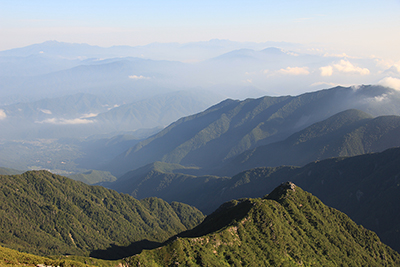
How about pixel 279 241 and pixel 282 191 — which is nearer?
pixel 279 241

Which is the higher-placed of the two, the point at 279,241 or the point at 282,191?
the point at 282,191

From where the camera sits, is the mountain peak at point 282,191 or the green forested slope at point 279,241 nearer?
the green forested slope at point 279,241

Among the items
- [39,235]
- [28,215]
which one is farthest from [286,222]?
[28,215]

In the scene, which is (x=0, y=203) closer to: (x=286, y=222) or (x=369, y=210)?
(x=286, y=222)

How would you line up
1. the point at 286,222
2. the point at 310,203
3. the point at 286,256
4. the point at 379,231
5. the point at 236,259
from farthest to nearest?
1. the point at 379,231
2. the point at 310,203
3. the point at 286,222
4. the point at 286,256
5. the point at 236,259

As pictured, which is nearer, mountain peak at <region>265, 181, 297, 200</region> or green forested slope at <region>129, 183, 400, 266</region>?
green forested slope at <region>129, 183, 400, 266</region>

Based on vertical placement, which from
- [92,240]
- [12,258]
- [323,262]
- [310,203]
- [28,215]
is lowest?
[92,240]

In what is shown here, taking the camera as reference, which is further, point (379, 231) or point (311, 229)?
point (379, 231)

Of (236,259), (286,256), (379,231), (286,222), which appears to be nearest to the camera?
(236,259)
